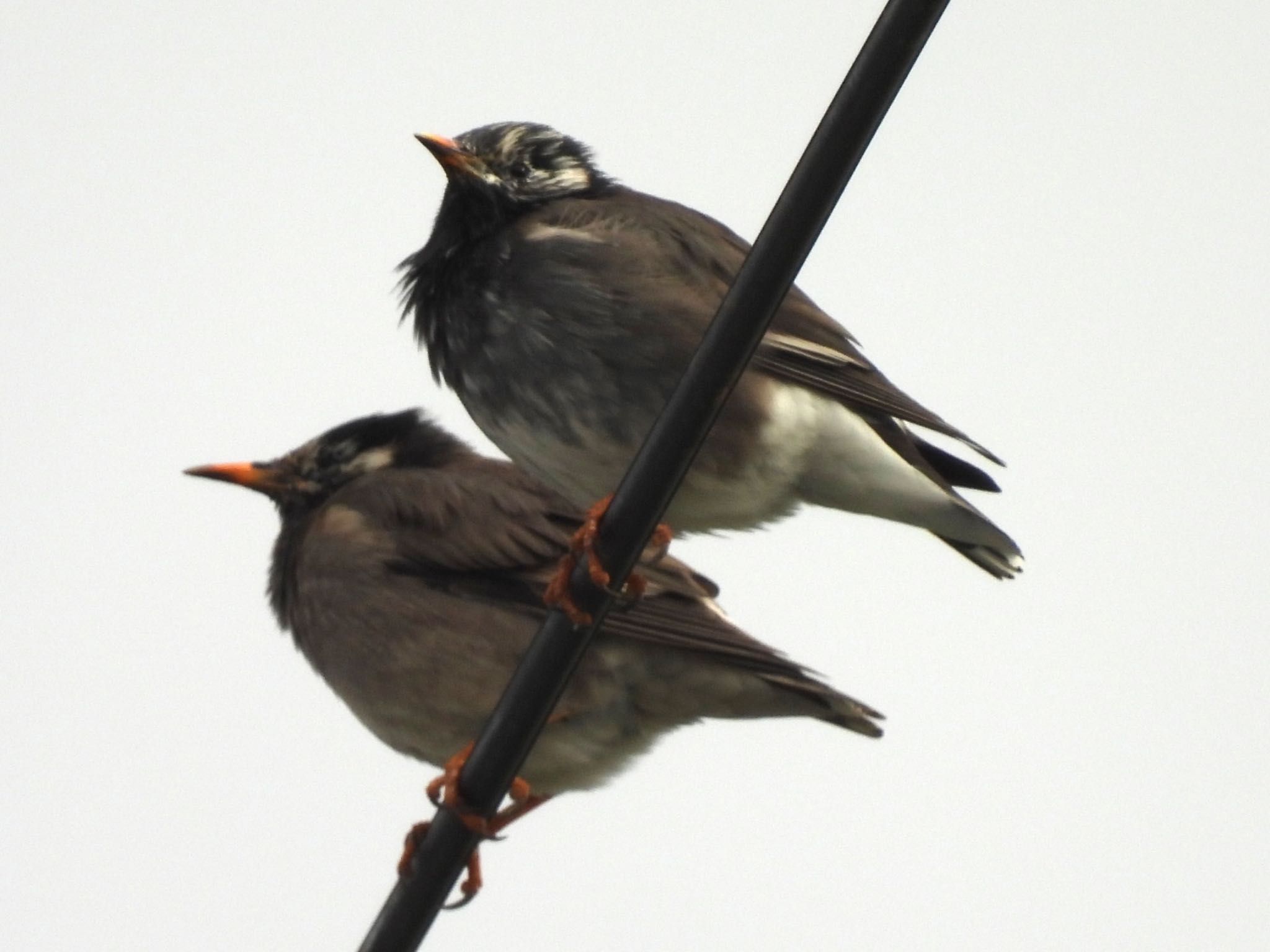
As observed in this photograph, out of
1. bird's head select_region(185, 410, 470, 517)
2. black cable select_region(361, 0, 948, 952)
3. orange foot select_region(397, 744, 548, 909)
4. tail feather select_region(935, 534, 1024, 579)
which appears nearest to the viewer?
black cable select_region(361, 0, 948, 952)

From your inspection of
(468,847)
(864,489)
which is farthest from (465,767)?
(864,489)

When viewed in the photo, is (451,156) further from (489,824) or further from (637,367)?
(489,824)

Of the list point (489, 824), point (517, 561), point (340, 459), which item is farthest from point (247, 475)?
point (489, 824)

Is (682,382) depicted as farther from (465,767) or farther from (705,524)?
(705,524)

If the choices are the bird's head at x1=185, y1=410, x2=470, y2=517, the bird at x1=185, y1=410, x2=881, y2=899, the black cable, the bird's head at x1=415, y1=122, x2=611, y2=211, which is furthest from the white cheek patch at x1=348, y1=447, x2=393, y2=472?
the black cable

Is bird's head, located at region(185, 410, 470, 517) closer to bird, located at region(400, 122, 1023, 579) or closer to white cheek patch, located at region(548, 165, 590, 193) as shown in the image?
bird, located at region(400, 122, 1023, 579)

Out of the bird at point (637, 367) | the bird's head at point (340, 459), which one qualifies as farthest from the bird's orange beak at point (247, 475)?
the bird at point (637, 367)
